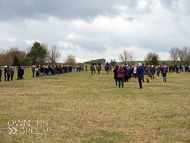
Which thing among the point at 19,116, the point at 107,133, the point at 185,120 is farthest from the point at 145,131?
the point at 19,116

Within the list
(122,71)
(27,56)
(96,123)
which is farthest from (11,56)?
(96,123)

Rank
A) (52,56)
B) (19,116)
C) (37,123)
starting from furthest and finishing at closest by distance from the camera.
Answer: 1. (52,56)
2. (19,116)
3. (37,123)

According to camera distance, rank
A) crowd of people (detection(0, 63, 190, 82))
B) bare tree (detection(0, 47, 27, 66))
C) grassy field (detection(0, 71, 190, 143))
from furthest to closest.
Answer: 1. bare tree (detection(0, 47, 27, 66))
2. crowd of people (detection(0, 63, 190, 82))
3. grassy field (detection(0, 71, 190, 143))

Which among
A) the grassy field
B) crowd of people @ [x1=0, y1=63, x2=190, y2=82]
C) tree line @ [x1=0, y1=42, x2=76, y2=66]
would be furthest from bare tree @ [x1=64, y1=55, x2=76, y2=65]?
the grassy field

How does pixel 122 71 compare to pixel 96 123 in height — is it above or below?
above

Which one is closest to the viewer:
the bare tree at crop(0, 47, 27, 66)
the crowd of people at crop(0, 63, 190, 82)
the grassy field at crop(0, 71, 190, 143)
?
the grassy field at crop(0, 71, 190, 143)

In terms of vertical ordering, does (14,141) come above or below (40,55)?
below

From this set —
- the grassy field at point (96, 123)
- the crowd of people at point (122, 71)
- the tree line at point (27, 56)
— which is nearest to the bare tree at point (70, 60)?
the tree line at point (27, 56)

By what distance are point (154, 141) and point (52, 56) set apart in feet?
303

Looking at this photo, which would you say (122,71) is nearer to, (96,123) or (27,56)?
(96,123)

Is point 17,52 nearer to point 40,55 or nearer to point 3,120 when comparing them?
point 40,55

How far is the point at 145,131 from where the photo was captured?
676 centimetres

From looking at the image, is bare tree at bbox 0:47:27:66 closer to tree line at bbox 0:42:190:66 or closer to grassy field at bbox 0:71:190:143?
tree line at bbox 0:42:190:66

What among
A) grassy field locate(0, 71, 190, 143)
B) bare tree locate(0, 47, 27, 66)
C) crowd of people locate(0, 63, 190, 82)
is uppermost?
bare tree locate(0, 47, 27, 66)
